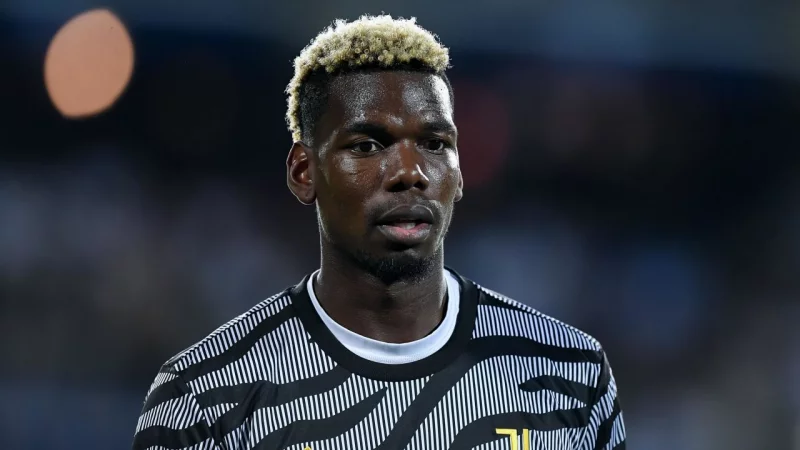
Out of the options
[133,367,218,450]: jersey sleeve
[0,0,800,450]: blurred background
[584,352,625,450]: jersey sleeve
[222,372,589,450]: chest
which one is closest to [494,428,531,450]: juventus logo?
[222,372,589,450]: chest

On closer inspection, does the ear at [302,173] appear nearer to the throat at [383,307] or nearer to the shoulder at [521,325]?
the throat at [383,307]

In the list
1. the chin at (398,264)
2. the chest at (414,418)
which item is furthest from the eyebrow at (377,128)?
the chest at (414,418)

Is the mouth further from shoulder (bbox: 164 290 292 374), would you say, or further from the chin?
shoulder (bbox: 164 290 292 374)

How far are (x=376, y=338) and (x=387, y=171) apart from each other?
40 cm

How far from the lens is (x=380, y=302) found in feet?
7.41

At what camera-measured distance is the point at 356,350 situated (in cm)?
225

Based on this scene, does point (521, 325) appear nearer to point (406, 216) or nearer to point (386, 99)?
point (406, 216)

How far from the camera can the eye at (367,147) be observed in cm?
221

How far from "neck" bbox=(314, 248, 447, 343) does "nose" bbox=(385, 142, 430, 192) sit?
0.71 feet

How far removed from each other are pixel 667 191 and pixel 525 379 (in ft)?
11.1

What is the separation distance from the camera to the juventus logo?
7.27ft

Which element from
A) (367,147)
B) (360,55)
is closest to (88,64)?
(360,55)

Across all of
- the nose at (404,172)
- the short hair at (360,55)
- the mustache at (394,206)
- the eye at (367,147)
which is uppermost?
the short hair at (360,55)

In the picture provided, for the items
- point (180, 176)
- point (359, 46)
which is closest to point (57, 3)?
point (180, 176)
